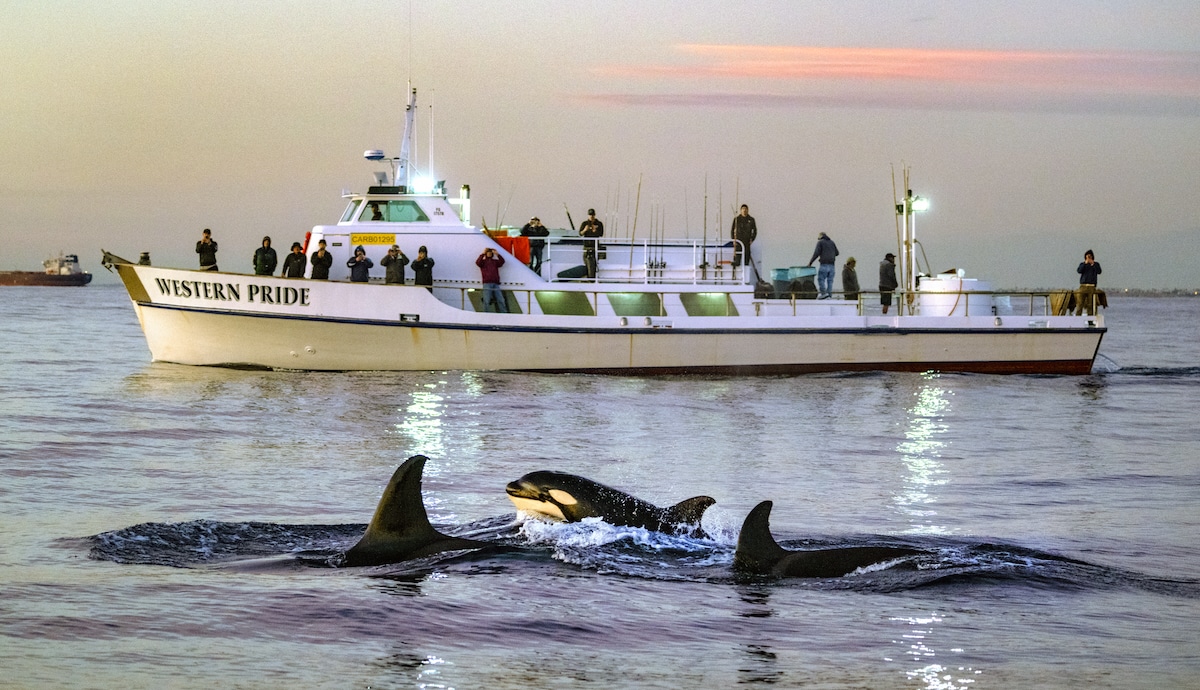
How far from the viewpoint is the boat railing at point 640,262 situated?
31.3m

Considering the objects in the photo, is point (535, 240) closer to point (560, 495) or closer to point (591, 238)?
point (591, 238)

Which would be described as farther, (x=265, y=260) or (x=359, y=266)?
(x=265, y=260)

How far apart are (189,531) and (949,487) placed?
333 inches

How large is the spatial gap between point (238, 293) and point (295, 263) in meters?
1.42

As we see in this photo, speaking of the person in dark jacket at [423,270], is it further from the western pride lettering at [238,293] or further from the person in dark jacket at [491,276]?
the western pride lettering at [238,293]

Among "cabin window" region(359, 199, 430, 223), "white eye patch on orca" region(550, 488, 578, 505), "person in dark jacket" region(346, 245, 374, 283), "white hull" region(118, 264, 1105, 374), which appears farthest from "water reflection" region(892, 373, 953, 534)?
"person in dark jacket" region(346, 245, 374, 283)

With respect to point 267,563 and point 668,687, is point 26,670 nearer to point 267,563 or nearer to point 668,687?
point 267,563

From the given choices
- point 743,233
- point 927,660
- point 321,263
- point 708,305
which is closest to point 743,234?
point 743,233

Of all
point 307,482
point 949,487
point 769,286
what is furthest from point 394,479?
point 769,286

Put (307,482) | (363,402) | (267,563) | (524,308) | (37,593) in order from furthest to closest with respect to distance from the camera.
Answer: (524,308) → (363,402) → (307,482) → (267,563) → (37,593)

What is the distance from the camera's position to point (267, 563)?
9773mm

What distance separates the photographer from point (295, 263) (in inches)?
1164

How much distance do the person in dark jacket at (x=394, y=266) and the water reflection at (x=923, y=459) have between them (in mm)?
11241

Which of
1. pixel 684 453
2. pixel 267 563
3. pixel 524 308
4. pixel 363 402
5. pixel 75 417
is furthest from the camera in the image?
pixel 524 308
